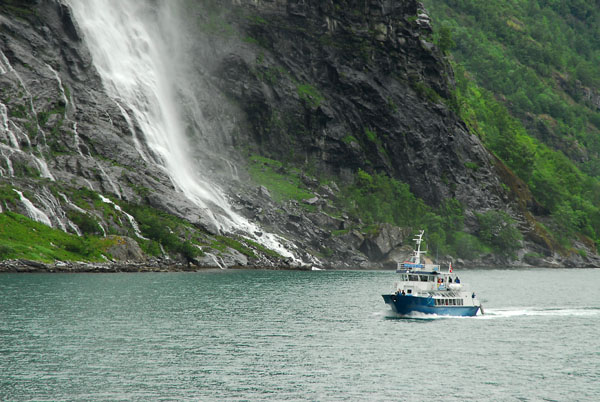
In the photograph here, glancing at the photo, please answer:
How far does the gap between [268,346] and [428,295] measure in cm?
3278

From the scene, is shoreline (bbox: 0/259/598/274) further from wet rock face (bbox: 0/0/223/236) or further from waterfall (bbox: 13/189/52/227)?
waterfall (bbox: 13/189/52/227)

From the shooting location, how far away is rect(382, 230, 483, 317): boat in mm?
95188

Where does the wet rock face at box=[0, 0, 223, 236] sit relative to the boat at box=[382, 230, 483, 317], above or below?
above

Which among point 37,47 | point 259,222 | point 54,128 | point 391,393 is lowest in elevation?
point 391,393

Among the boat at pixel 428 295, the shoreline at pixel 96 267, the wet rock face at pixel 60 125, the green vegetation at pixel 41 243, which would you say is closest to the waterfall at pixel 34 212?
the wet rock face at pixel 60 125

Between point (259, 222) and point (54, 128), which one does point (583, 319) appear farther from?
point (54, 128)

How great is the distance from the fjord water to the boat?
2.10 meters

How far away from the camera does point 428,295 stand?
9681 cm

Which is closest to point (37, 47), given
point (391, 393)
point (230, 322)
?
point (230, 322)

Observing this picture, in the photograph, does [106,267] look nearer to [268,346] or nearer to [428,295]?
[428,295]

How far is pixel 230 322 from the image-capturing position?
8450 cm

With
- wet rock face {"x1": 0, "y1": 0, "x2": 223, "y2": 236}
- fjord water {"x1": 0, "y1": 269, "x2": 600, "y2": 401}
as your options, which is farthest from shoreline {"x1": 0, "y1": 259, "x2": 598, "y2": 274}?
wet rock face {"x1": 0, "y1": 0, "x2": 223, "y2": 236}

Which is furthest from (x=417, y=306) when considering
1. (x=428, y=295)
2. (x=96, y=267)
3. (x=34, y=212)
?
(x=34, y=212)

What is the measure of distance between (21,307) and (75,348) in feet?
78.7
